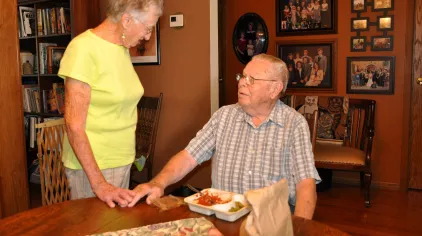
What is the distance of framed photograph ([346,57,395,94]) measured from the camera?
165 inches

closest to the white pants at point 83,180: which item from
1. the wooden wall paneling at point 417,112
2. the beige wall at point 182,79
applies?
the beige wall at point 182,79

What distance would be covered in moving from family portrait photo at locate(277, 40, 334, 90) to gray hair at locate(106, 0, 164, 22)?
3.09 metres

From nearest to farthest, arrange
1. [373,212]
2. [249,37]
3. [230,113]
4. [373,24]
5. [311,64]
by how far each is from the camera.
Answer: [230,113] → [373,212] → [373,24] → [311,64] → [249,37]

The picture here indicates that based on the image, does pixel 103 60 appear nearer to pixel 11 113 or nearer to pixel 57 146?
pixel 57 146

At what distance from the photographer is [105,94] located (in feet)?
5.75

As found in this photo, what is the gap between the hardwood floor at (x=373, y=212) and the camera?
329cm

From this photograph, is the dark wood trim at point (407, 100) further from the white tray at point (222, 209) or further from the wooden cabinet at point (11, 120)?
the wooden cabinet at point (11, 120)

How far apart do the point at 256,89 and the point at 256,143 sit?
24cm

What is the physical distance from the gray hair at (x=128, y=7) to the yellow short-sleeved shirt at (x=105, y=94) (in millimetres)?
119

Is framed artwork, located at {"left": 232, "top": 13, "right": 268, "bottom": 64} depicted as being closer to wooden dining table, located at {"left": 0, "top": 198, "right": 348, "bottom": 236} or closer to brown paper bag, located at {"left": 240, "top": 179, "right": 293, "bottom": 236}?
wooden dining table, located at {"left": 0, "top": 198, "right": 348, "bottom": 236}

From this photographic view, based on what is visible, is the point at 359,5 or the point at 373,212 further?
the point at 359,5

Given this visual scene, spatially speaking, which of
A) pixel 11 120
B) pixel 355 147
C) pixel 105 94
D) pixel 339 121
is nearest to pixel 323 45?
pixel 339 121

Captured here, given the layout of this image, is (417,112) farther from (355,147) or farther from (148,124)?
(148,124)

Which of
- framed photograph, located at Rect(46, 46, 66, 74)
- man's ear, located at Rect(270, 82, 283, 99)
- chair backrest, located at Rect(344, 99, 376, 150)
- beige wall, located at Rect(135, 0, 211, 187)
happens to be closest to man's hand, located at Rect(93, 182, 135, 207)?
man's ear, located at Rect(270, 82, 283, 99)
